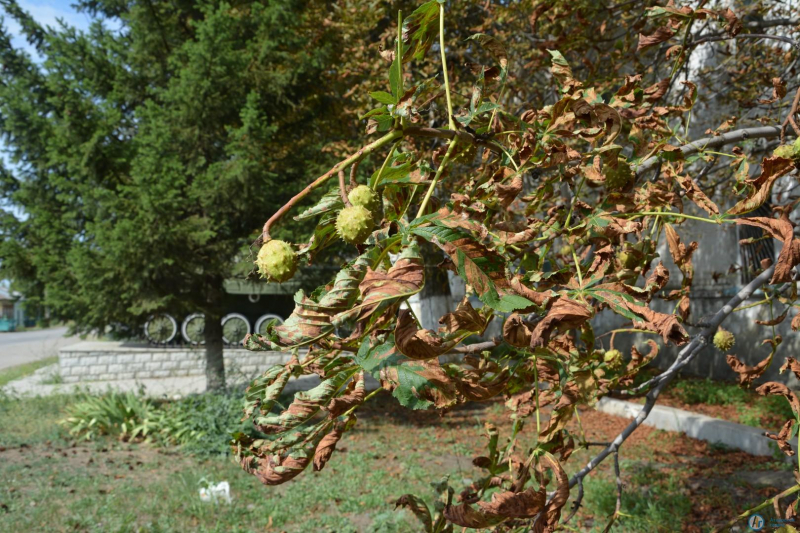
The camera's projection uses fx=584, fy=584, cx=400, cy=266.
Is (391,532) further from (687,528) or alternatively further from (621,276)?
(621,276)

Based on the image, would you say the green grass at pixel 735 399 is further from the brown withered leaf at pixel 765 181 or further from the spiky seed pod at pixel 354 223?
the spiky seed pod at pixel 354 223

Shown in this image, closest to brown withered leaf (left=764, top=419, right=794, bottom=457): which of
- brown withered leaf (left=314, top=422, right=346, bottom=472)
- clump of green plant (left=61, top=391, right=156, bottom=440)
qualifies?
brown withered leaf (left=314, top=422, right=346, bottom=472)

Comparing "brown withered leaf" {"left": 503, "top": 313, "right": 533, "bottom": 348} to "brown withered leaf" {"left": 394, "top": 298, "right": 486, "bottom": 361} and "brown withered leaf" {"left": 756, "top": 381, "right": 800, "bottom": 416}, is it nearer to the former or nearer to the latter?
"brown withered leaf" {"left": 394, "top": 298, "right": 486, "bottom": 361}

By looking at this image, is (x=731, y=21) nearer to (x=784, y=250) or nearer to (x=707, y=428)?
(x=784, y=250)

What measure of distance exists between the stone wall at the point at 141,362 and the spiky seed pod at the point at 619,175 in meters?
8.77

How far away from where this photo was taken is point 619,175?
137 centimetres

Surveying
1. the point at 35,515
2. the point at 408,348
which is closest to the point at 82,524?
the point at 35,515

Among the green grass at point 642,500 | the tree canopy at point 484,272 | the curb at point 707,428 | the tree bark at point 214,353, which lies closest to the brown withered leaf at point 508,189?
the tree canopy at point 484,272

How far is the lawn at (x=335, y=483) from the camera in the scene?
3852 millimetres

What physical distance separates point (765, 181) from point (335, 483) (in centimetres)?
427

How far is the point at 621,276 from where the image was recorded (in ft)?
4.09

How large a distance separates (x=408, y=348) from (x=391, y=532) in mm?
3245

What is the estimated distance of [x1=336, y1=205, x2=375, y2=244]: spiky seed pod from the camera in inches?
31.8

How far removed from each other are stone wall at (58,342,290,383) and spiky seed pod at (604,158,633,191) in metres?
8.77
